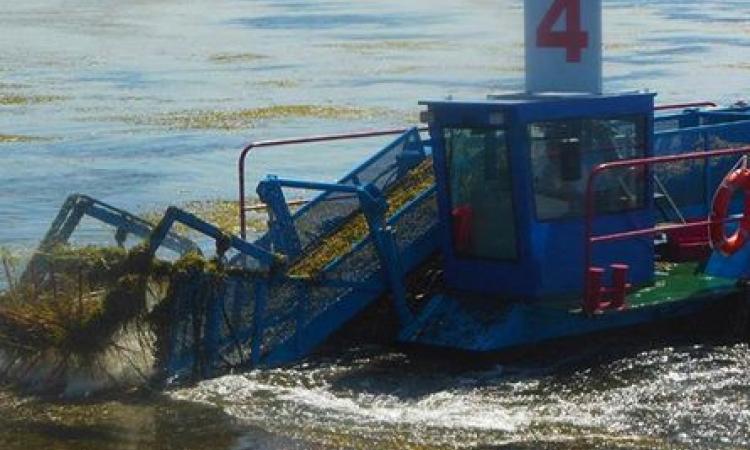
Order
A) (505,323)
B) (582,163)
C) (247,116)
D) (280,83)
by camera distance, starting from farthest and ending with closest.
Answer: (280,83) → (247,116) → (582,163) → (505,323)

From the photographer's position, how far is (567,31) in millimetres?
14648

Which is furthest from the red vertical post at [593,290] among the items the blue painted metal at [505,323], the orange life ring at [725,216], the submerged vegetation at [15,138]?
the submerged vegetation at [15,138]

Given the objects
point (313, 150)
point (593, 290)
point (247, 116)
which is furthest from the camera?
point (247, 116)

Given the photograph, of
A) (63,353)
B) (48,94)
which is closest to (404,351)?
(63,353)

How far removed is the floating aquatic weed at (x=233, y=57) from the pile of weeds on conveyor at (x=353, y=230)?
38.1 m

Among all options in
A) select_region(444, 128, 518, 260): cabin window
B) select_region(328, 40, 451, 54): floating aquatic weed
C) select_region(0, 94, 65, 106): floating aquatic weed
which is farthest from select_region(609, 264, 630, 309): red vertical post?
select_region(328, 40, 451, 54): floating aquatic weed

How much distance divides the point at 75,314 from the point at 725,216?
5274 millimetres

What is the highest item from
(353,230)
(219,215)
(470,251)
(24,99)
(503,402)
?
(353,230)


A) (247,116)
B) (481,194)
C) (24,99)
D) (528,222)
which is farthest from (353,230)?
(24,99)

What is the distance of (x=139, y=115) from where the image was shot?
36.3m

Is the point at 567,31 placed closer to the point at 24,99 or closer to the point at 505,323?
the point at 505,323

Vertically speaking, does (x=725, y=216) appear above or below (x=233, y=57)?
above

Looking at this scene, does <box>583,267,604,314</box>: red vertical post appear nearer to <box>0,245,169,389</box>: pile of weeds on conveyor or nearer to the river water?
the river water

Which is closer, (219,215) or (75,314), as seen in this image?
(75,314)
